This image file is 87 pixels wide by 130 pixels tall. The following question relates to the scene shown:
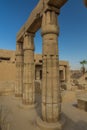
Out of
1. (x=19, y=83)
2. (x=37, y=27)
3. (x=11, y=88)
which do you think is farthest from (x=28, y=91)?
(x=11, y=88)

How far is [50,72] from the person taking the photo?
5.71 metres

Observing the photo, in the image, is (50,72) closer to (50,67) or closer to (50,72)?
(50,72)

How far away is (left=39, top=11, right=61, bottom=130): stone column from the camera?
18.5 feet

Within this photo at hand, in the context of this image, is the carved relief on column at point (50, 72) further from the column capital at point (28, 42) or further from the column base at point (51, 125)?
the column capital at point (28, 42)

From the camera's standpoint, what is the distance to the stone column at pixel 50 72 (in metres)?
5.64

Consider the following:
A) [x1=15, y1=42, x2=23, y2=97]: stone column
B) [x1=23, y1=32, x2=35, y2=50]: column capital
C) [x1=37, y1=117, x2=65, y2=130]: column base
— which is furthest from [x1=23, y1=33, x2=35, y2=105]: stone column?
[x1=37, y1=117, x2=65, y2=130]: column base

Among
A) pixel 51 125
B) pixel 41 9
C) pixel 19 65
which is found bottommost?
pixel 51 125

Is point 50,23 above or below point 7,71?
above

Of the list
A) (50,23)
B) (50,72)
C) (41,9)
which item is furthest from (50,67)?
(41,9)

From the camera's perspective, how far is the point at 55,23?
6000 mm

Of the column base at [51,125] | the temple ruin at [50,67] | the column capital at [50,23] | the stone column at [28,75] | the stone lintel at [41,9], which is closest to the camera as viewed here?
the column base at [51,125]

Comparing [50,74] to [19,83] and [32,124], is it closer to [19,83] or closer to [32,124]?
[32,124]

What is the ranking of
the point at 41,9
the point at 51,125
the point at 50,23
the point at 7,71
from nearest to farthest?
1. the point at 51,125
2. the point at 50,23
3. the point at 41,9
4. the point at 7,71

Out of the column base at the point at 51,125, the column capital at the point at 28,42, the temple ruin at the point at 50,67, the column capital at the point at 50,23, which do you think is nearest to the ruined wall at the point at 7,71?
the column capital at the point at 28,42
